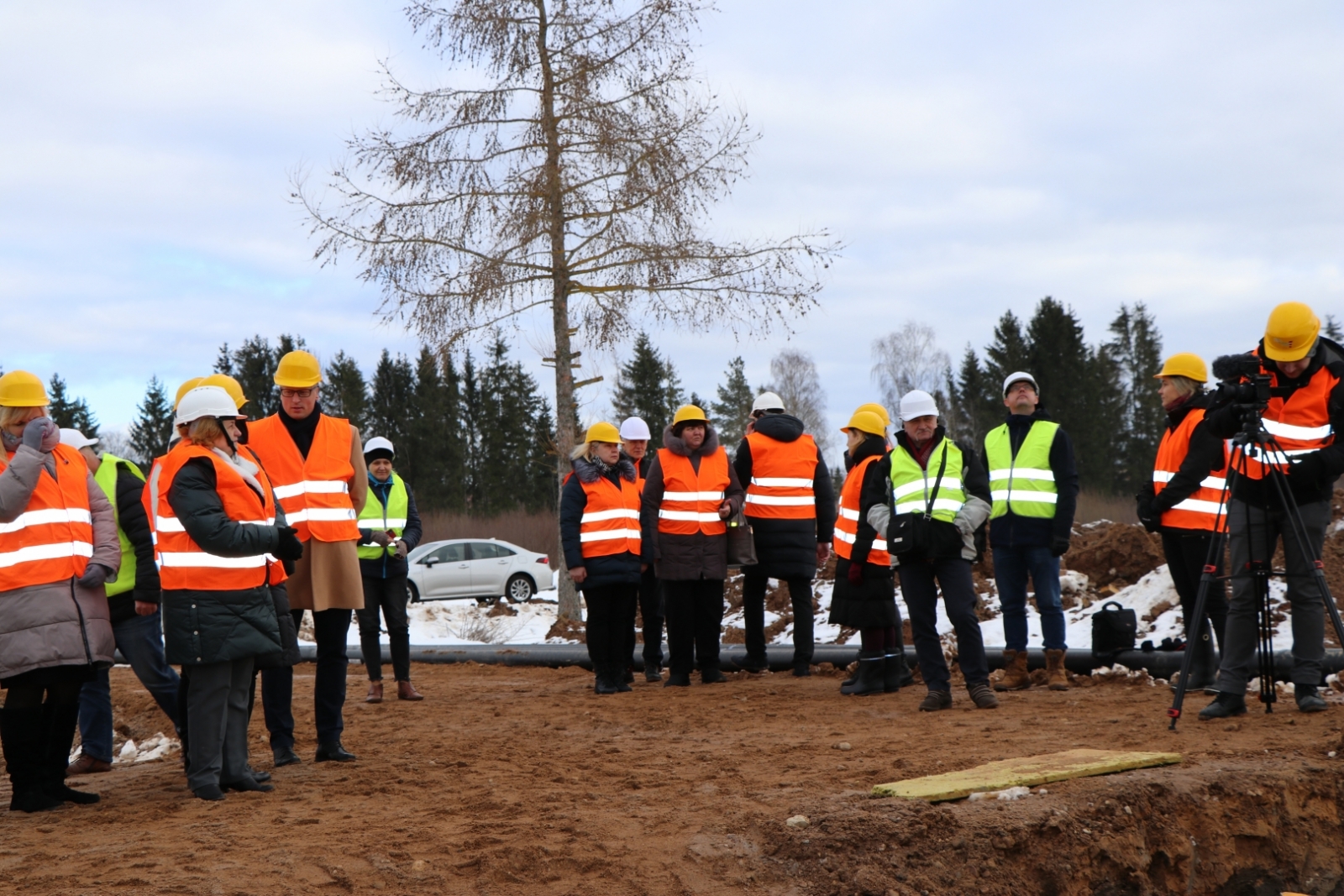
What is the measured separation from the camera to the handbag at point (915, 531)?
837cm

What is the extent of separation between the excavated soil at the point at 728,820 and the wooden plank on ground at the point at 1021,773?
93 millimetres

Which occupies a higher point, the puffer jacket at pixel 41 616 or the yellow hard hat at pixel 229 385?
the yellow hard hat at pixel 229 385

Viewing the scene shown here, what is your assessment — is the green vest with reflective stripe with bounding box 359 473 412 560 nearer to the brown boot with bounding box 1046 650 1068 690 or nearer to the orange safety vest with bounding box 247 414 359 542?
Result: the orange safety vest with bounding box 247 414 359 542

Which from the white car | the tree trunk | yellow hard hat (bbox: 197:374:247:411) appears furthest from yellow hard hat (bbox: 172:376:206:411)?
the white car

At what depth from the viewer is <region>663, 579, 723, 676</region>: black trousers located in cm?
1045

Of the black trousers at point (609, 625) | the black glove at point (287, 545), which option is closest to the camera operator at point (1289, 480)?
the black trousers at point (609, 625)

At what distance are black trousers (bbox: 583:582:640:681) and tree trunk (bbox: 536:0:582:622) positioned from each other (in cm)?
552

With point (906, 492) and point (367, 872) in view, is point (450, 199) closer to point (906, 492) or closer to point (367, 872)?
point (906, 492)

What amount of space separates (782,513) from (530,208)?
7000mm

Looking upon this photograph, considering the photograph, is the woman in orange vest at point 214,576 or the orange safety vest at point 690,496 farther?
the orange safety vest at point 690,496

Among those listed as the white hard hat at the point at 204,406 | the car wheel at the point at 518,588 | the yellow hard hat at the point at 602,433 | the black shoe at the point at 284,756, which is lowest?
the car wheel at the point at 518,588

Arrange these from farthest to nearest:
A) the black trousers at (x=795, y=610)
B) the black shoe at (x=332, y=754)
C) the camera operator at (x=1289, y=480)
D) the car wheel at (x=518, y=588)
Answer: the car wheel at (x=518, y=588)
the black trousers at (x=795, y=610)
the black shoe at (x=332, y=754)
the camera operator at (x=1289, y=480)

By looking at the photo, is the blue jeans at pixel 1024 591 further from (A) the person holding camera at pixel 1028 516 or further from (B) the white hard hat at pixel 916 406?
(B) the white hard hat at pixel 916 406

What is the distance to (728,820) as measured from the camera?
4.99 meters
